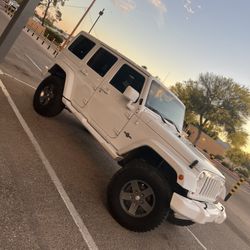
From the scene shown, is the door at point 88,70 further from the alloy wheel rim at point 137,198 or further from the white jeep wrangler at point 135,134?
the alloy wheel rim at point 137,198

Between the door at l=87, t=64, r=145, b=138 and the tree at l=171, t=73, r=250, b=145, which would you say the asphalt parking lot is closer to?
the door at l=87, t=64, r=145, b=138

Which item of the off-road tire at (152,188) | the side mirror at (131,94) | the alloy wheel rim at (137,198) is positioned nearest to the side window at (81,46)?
the side mirror at (131,94)

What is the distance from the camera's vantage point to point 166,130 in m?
5.44

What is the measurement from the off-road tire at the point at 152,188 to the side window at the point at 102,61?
2359mm

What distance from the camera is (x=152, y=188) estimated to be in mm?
4992

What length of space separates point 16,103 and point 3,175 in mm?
3803

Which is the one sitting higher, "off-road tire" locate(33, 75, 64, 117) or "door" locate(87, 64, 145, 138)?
"door" locate(87, 64, 145, 138)

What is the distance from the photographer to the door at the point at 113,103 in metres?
6.10

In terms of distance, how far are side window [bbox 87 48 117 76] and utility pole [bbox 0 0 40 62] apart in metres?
1.73

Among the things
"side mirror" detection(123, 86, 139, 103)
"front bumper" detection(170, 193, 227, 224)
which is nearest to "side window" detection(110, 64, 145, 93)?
"side mirror" detection(123, 86, 139, 103)

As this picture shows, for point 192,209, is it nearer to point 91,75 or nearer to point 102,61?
point 91,75

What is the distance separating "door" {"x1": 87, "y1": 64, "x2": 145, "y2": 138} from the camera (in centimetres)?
610

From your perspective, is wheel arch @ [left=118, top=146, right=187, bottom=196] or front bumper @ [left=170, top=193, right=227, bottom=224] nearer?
front bumper @ [left=170, top=193, right=227, bottom=224]

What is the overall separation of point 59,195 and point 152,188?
1.33m
